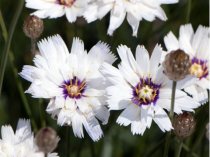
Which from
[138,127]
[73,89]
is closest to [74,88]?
[73,89]

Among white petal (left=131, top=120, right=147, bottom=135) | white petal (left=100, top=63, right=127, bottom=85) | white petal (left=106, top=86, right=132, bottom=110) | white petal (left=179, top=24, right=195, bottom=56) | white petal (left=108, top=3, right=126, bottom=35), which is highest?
white petal (left=108, top=3, right=126, bottom=35)

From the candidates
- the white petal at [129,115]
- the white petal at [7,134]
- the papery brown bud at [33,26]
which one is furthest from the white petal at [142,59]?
the white petal at [7,134]

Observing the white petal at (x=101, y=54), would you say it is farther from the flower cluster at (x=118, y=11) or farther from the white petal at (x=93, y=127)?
the white petal at (x=93, y=127)

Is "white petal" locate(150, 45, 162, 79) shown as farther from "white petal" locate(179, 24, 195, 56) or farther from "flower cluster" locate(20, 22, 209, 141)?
"white petal" locate(179, 24, 195, 56)

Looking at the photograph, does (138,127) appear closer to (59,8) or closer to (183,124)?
(183,124)

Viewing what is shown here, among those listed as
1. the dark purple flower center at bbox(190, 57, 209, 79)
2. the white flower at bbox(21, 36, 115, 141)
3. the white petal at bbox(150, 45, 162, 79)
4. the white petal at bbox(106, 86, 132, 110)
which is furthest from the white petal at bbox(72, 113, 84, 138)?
the dark purple flower center at bbox(190, 57, 209, 79)

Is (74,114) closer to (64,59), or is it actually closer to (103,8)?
(64,59)
